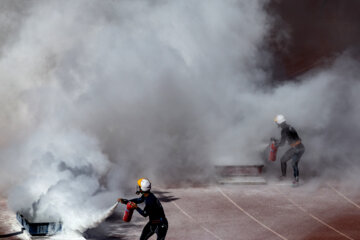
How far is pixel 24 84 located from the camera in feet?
65.0

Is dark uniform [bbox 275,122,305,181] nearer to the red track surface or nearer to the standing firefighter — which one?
the standing firefighter

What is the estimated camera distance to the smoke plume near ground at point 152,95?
15.2 metres

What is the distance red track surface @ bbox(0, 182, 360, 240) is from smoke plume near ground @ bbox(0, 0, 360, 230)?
0.98m

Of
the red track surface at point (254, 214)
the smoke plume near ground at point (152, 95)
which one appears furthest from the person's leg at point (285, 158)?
the smoke plume near ground at point (152, 95)

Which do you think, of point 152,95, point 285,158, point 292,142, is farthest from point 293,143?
point 152,95

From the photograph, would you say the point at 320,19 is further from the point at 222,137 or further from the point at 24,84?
the point at 24,84

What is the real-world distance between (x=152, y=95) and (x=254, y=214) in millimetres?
5331

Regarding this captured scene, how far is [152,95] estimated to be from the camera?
1645cm

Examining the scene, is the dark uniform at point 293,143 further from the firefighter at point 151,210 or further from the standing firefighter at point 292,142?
the firefighter at point 151,210

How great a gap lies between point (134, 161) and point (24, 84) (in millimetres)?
6219

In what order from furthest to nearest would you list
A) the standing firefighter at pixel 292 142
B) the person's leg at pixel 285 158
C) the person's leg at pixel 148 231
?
the person's leg at pixel 285 158, the standing firefighter at pixel 292 142, the person's leg at pixel 148 231

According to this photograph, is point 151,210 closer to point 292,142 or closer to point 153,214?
point 153,214

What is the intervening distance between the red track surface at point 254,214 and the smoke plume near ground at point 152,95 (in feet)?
3.21

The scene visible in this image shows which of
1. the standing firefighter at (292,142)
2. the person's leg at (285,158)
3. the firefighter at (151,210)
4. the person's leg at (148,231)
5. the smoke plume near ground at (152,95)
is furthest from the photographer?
the smoke plume near ground at (152,95)
